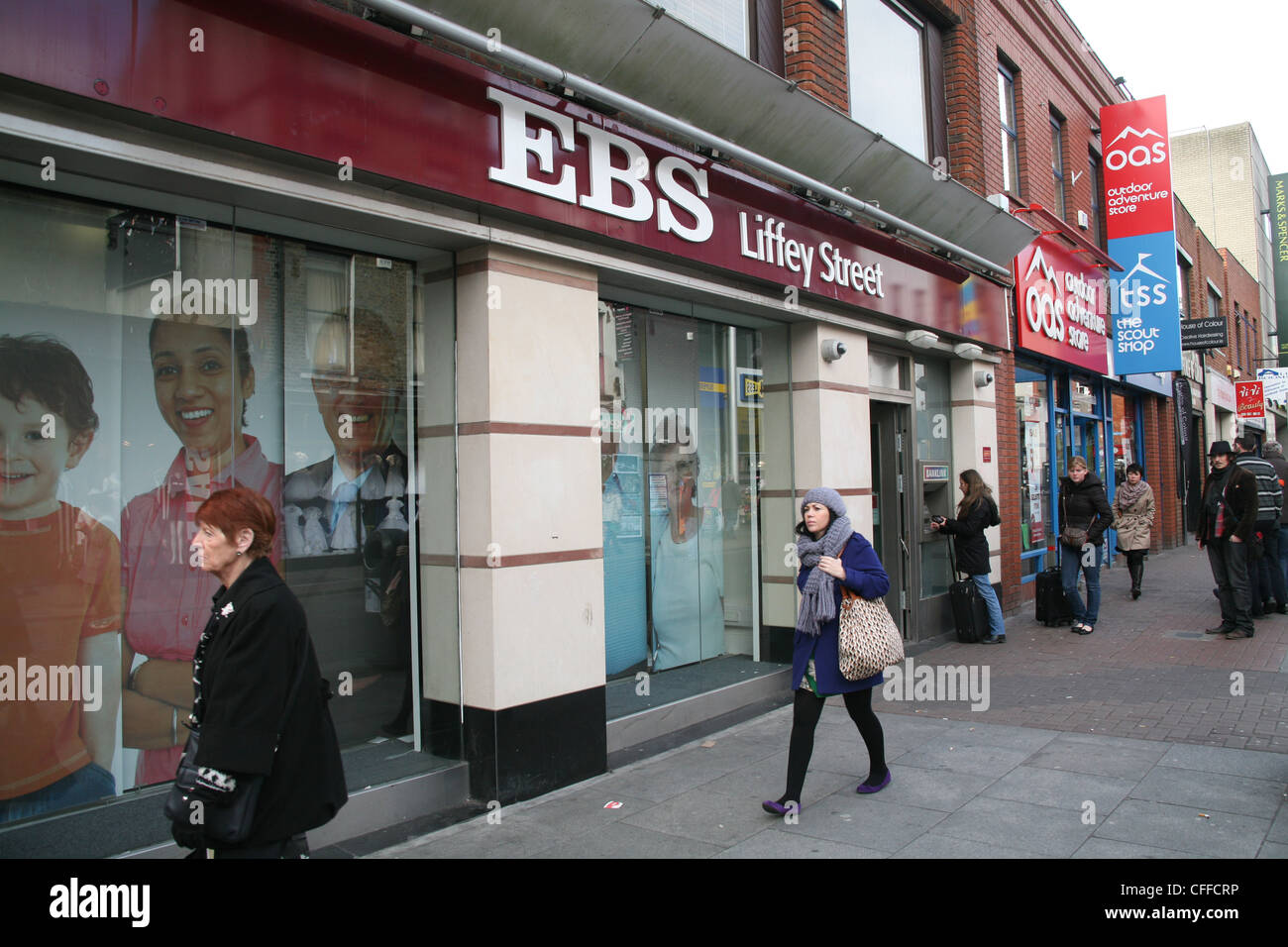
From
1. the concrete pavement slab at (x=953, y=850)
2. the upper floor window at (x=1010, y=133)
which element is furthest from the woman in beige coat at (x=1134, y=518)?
the concrete pavement slab at (x=953, y=850)

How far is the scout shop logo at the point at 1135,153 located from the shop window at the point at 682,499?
10.5 meters

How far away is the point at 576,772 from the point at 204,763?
3.11m

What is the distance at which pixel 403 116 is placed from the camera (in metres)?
4.67

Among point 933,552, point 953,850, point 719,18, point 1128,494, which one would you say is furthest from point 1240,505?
point 719,18

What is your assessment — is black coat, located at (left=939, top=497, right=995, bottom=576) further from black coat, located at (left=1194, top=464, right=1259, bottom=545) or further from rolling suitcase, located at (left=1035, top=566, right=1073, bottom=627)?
black coat, located at (left=1194, top=464, right=1259, bottom=545)

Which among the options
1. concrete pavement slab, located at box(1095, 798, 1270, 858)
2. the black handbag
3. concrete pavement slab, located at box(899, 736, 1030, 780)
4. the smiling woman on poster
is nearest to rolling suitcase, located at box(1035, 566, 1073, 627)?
concrete pavement slab, located at box(899, 736, 1030, 780)

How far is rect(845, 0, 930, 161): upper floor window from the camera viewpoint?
9.44m

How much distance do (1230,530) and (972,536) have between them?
8.41 ft

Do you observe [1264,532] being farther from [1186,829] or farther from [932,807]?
[932,807]

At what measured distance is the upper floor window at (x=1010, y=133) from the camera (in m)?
12.8

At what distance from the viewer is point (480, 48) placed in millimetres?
4766

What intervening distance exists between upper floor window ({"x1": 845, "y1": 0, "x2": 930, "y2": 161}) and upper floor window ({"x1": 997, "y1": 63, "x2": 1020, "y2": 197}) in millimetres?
2505

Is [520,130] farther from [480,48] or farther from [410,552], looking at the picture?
[410,552]

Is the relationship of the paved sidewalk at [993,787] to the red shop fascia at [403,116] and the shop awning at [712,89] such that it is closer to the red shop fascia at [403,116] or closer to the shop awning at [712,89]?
the red shop fascia at [403,116]
